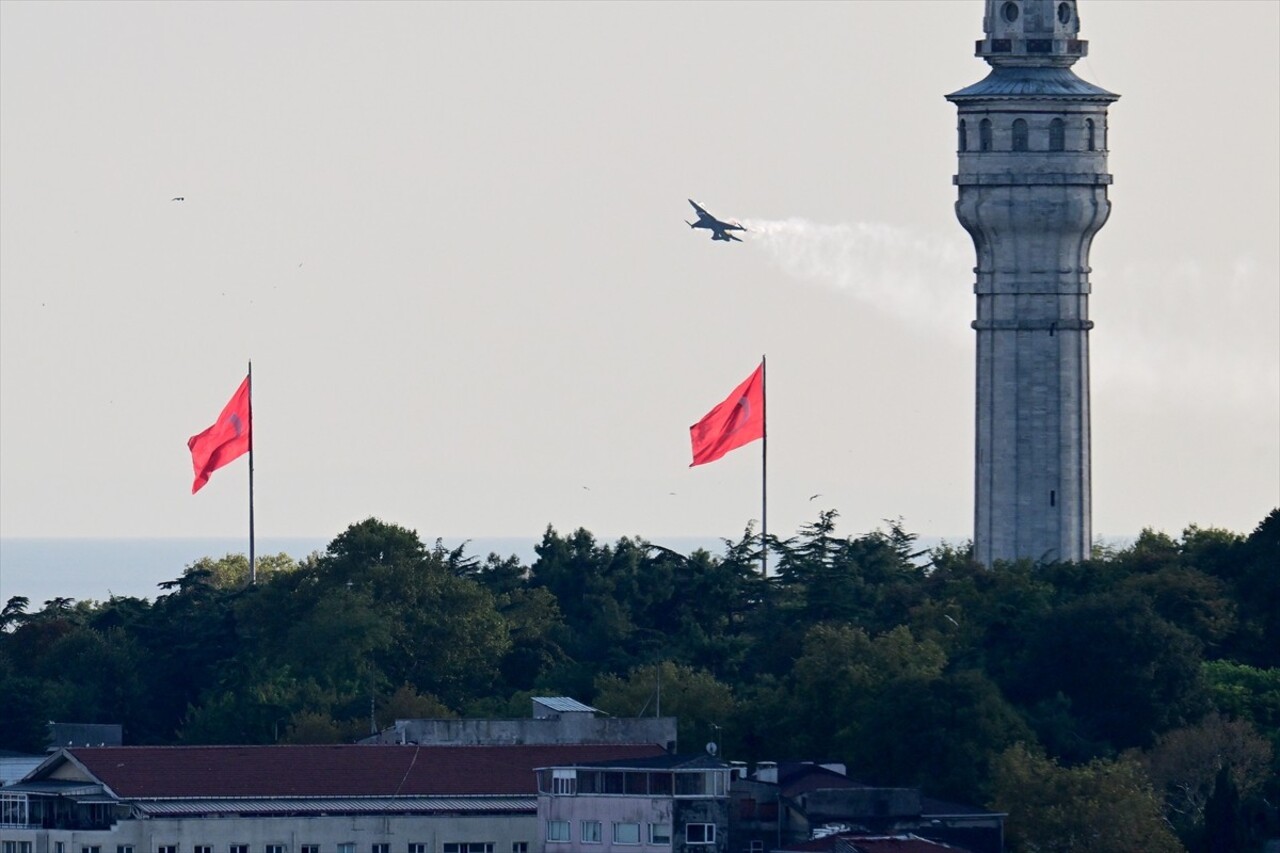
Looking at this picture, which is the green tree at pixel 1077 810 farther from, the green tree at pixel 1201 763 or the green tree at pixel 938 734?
the green tree at pixel 1201 763

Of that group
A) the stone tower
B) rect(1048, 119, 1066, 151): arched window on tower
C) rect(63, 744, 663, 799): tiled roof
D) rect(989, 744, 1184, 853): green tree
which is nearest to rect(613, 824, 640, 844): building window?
rect(63, 744, 663, 799): tiled roof

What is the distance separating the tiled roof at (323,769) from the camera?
5650 inches

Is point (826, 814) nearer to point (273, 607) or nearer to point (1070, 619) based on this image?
point (1070, 619)

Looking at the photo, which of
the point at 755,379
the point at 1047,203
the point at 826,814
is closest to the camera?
the point at 826,814

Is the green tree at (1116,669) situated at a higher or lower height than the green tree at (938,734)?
higher

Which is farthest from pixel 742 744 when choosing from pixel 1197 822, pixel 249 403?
pixel 249 403

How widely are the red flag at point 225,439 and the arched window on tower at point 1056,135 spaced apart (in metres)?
38.4

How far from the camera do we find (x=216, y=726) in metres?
172

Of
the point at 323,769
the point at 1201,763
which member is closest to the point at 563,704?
the point at 323,769

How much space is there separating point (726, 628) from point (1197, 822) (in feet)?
151

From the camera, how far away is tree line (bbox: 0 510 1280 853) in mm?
147250

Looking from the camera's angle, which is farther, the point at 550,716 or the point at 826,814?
the point at 550,716

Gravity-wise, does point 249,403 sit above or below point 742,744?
above

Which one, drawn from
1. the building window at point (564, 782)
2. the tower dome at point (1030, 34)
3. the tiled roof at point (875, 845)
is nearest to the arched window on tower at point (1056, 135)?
the tower dome at point (1030, 34)
